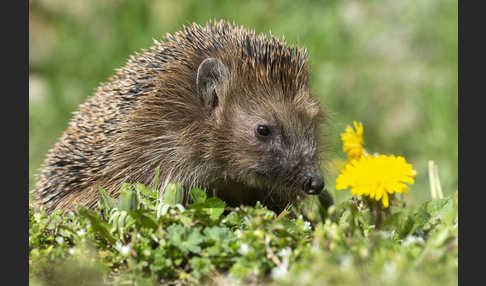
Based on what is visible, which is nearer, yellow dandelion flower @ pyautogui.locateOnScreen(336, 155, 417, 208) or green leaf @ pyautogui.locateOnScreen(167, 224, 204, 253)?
green leaf @ pyautogui.locateOnScreen(167, 224, 204, 253)

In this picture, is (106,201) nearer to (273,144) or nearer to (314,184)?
(273,144)

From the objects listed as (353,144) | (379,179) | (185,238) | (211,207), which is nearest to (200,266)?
(185,238)

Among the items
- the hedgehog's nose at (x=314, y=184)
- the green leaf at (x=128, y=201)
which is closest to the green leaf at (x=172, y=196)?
the green leaf at (x=128, y=201)

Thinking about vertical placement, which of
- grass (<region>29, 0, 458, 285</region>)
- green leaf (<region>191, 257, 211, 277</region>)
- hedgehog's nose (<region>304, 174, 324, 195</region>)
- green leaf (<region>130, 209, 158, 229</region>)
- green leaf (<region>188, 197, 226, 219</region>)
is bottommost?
green leaf (<region>191, 257, 211, 277</region>)

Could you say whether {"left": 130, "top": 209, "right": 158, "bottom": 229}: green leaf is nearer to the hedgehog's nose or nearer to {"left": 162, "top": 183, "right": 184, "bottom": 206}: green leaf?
{"left": 162, "top": 183, "right": 184, "bottom": 206}: green leaf

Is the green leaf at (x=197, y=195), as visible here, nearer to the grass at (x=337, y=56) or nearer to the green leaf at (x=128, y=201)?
the green leaf at (x=128, y=201)

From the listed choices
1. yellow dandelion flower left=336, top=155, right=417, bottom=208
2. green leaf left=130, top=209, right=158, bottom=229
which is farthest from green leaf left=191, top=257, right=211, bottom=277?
A: yellow dandelion flower left=336, top=155, right=417, bottom=208

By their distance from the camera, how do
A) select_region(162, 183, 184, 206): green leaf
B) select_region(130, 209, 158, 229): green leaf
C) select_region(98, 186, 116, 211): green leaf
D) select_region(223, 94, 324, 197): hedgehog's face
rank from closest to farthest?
select_region(130, 209, 158, 229): green leaf, select_region(162, 183, 184, 206): green leaf, select_region(98, 186, 116, 211): green leaf, select_region(223, 94, 324, 197): hedgehog's face

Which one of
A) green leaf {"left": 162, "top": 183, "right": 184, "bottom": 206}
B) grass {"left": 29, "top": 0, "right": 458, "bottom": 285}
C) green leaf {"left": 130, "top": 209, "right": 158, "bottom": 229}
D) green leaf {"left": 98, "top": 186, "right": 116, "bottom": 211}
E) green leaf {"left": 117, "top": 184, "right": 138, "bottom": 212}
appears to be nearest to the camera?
green leaf {"left": 130, "top": 209, "right": 158, "bottom": 229}

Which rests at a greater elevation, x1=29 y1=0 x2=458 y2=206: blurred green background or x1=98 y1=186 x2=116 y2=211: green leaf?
x1=29 y1=0 x2=458 y2=206: blurred green background
